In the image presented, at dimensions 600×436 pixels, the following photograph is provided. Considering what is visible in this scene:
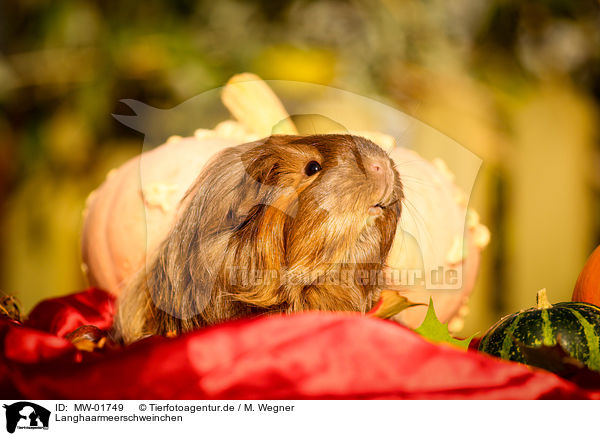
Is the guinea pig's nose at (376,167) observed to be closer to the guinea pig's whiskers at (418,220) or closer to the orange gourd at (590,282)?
the guinea pig's whiskers at (418,220)

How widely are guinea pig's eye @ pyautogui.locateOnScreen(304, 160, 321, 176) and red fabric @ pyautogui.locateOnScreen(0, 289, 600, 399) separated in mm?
235

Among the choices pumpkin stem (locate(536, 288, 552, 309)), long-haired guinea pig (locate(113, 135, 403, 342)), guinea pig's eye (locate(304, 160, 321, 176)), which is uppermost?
guinea pig's eye (locate(304, 160, 321, 176))

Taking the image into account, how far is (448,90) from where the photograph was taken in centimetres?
117

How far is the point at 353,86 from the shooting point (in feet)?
Answer: 3.63

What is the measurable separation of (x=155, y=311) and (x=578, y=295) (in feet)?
2.73

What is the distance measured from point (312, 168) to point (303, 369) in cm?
31

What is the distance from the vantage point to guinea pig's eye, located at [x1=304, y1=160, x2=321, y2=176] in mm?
929

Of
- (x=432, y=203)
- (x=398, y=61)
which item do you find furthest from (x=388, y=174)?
(x=398, y=61)

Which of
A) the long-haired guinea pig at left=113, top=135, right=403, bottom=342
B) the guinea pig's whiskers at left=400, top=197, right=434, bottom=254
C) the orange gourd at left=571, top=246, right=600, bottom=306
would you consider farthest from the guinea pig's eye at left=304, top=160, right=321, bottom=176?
the orange gourd at left=571, top=246, right=600, bottom=306

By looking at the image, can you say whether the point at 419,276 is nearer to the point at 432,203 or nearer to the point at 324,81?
the point at 432,203

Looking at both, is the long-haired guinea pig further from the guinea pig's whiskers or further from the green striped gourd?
the green striped gourd

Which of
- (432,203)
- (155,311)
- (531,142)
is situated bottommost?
(155,311)

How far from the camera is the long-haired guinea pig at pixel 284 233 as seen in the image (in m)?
0.92
